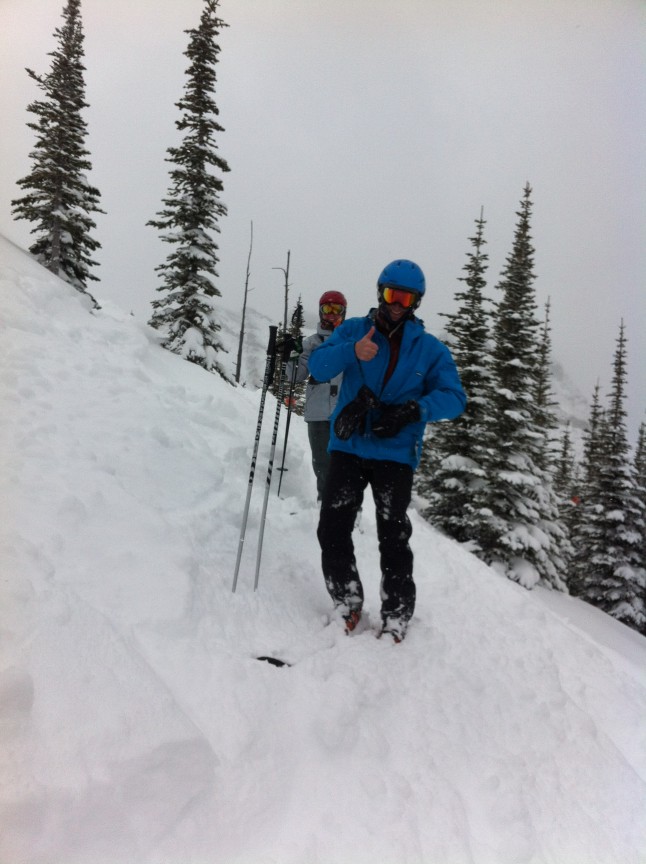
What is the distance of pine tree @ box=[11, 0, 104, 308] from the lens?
→ 16.8m

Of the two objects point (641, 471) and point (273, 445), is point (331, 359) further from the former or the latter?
point (641, 471)

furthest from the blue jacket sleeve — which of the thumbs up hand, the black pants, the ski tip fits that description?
the ski tip

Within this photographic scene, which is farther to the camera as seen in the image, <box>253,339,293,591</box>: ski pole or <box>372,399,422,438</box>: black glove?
<box>253,339,293,591</box>: ski pole

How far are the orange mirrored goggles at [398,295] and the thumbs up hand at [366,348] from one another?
12.9 inches

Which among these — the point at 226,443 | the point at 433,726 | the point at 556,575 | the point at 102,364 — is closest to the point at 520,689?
the point at 433,726

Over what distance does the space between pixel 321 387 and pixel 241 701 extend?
3693 millimetres

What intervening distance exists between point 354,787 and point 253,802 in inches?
21.5

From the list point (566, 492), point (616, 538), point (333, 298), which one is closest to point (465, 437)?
point (616, 538)

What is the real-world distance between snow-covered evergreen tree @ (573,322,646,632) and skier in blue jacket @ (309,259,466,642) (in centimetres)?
2349

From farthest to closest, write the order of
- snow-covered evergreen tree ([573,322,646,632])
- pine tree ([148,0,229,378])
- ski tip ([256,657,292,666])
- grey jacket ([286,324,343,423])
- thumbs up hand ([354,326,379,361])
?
1. snow-covered evergreen tree ([573,322,646,632])
2. pine tree ([148,0,229,378])
3. grey jacket ([286,324,343,423])
4. thumbs up hand ([354,326,379,361])
5. ski tip ([256,657,292,666])

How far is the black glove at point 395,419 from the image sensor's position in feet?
11.6

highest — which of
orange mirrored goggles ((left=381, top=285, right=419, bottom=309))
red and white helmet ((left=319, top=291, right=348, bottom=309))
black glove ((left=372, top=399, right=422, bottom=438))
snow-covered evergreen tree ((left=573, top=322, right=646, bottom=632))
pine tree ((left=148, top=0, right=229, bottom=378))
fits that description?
pine tree ((left=148, top=0, right=229, bottom=378))

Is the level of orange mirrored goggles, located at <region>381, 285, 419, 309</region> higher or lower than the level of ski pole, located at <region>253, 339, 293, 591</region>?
higher

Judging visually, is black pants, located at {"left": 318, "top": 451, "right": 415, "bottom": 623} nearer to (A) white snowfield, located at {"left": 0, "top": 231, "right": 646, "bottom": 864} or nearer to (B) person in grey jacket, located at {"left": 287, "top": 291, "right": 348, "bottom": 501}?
(A) white snowfield, located at {"left": 0, "top": 231, "right": 646, "bottom": 864}
